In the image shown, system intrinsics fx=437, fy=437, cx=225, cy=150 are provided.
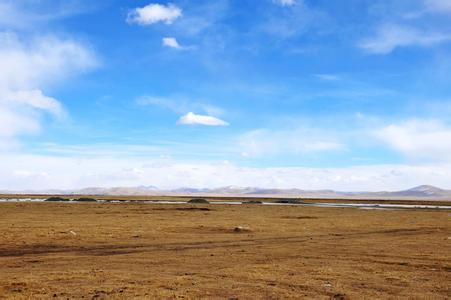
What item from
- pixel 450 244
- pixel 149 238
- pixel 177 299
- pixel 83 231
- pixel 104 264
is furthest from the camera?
pixel 83 231

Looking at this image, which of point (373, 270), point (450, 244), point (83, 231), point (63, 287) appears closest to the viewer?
point (63, 287)

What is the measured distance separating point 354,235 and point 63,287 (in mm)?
19719

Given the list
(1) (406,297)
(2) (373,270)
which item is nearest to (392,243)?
(2) (373,270)

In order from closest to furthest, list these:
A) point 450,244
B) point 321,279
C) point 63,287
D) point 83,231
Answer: point 63,287 < point 321,279 < point 450,244 < point 83,231

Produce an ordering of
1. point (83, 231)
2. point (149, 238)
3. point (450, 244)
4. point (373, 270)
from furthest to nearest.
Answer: point (83, 231) < point (149, 238) < point (450, 244) < point (373, 270)

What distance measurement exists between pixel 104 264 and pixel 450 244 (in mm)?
17295

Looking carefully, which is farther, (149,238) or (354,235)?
(354,235)

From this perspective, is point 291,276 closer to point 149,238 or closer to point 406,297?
point 406,297

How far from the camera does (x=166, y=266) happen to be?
15867mm

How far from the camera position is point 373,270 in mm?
15164

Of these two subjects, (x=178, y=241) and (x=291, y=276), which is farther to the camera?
(x=178, y=241)

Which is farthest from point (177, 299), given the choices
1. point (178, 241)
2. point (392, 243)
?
point (392, 243)

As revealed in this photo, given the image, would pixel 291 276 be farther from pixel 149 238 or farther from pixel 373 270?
pixel 149 238

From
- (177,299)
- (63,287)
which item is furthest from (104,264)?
(177,299)
